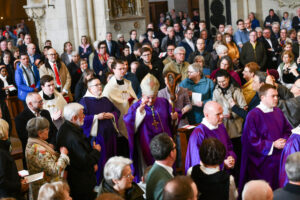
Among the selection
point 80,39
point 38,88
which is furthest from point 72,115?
point 80,39

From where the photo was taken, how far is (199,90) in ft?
23.0

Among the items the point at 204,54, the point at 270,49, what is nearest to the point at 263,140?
the point at 204,54

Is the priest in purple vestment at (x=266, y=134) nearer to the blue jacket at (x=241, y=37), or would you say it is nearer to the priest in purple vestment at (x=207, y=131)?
the priest in purple vestment at (x=207, y=131)

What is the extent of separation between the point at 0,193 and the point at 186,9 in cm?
2016

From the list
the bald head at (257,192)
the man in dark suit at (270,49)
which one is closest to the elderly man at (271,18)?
the man in dark suit at (270,49)

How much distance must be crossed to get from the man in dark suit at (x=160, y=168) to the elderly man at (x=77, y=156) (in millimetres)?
1034

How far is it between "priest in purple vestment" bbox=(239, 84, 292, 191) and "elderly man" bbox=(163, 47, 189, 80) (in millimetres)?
2714

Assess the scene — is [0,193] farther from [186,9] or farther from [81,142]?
[186,9]

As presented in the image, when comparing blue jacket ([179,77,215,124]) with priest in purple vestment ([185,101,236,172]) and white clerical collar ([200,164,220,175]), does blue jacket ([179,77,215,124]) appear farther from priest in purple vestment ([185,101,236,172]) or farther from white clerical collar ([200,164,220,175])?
white clerical collar ([200,164,220,175])

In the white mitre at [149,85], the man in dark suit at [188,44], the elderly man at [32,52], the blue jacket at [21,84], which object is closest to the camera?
the white mitre at [149,85]

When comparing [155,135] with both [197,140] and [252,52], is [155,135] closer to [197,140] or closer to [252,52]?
[197,140]

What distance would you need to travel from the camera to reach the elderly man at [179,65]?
821 centimetres

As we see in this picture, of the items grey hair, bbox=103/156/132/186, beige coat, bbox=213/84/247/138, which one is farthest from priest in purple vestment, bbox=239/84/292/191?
grey hair, bbox=103/156/132/186

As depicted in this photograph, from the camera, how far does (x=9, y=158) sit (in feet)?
14.2
